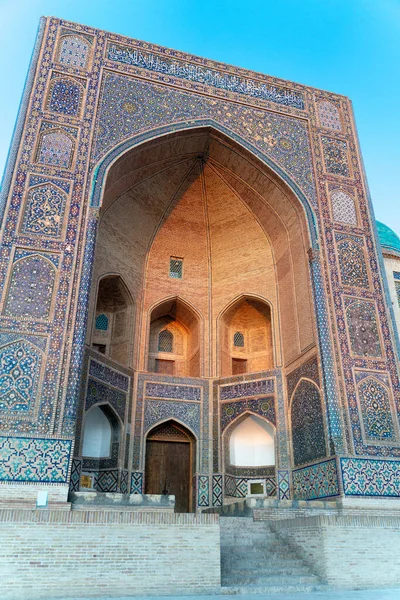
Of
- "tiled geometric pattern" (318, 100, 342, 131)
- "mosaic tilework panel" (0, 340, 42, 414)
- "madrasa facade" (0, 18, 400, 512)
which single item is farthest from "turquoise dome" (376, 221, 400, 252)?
"mosaic tilework panel" (0, 340, 42, 414)

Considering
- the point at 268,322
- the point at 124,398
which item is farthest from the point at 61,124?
the point at 268,322

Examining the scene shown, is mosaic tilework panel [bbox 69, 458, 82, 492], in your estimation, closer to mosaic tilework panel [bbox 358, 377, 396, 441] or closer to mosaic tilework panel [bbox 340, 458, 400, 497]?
mosaic tilework panel [bbox 340, 458, 400, 497]

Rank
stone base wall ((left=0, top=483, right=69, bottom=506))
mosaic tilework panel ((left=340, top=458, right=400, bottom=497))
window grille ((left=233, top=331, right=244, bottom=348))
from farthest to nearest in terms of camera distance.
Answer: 1. window grille ((left=233, top=331, right=244, bottom=348))
2. mosaic tilework panel ((left=340, top=458, right=400, bottom=497))
3. stone base wall ((left=0, top=483, right=69, bottom=506))

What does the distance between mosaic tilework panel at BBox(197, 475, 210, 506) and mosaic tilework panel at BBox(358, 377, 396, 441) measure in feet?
8.89

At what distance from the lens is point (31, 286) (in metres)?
6.65

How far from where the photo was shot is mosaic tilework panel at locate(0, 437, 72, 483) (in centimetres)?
563

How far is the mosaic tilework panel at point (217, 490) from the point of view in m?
8.34

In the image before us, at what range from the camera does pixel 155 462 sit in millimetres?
8539

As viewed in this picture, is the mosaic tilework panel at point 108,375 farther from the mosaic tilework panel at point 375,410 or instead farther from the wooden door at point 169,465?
the mosaic tilework panel at point 375,410

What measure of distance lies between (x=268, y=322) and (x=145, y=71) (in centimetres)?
487

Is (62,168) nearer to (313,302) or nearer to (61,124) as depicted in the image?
(61,124)

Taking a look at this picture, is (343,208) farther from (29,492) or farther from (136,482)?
(29,492)

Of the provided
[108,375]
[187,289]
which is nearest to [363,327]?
[187,289]

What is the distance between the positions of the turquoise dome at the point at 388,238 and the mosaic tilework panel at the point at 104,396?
→ 18.4ft
